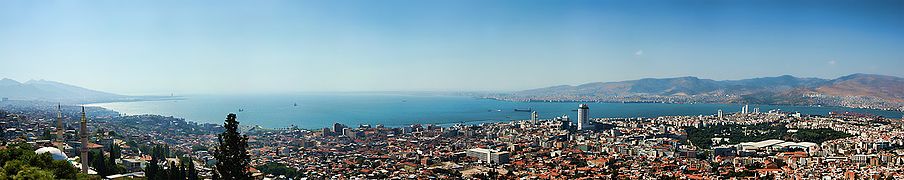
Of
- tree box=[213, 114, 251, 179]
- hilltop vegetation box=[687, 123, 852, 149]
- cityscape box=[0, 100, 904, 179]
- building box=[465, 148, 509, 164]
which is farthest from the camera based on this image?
hilltop vegetation box=[687, 123, 852, 149]

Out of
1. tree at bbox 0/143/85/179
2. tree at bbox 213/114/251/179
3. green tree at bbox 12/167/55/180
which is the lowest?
tree at bbox 0/143/85/179

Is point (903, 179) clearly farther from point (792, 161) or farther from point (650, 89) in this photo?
point (650, 89)

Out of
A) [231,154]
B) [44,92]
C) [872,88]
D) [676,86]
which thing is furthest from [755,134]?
[44,92]

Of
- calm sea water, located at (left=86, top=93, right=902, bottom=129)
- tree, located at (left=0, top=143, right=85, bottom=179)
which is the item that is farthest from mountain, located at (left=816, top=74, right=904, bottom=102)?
tree, located at (left=0, top=143, right=85, bottom=179)

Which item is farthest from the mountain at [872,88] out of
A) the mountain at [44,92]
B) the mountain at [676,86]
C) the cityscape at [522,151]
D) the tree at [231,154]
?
the mountain at [44,92]

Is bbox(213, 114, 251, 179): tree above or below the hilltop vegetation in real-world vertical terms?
above

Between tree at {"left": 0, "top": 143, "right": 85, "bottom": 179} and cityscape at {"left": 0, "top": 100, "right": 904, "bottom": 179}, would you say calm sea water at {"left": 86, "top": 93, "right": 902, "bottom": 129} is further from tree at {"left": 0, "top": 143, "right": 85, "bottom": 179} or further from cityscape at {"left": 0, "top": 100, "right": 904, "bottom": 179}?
tree at {"left": 0, "top": 143, "right": 85, "bottom": 179}
